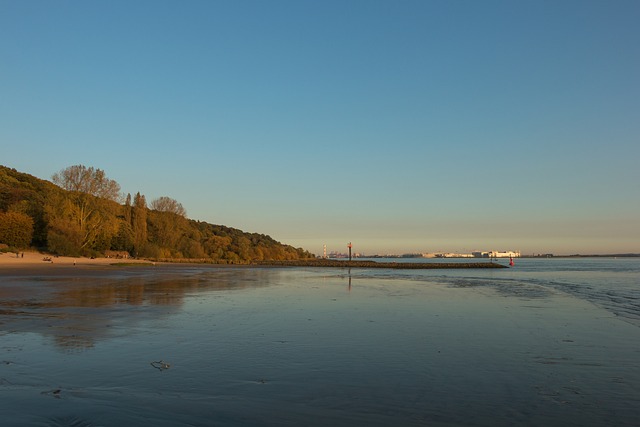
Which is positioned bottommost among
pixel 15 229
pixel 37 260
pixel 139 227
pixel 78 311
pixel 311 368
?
pixel 311 368

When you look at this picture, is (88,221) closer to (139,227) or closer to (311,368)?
(139,227)

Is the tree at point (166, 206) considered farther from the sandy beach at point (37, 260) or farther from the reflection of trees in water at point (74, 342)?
the reflection of trees in water at point (74, 342)

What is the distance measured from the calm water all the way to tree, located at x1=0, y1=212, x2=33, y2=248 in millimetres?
45341

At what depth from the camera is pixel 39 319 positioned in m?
12.2

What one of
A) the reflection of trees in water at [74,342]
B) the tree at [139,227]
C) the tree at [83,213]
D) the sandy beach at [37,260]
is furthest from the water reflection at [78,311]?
the tree at [139,227]

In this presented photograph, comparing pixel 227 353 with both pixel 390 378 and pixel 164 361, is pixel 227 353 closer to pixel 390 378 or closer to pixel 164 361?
pixel 164 361

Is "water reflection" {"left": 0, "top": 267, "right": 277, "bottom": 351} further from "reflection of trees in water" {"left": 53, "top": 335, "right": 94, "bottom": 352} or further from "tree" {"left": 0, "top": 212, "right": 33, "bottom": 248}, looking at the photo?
"tree" {"left": 0, "top": 212, "right": 33, "bottom": 248}

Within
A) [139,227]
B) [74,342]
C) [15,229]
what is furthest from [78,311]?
[139,227]

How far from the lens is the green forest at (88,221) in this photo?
53500mm

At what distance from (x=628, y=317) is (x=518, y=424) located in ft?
42.5

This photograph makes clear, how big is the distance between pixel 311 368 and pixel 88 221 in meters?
59.2

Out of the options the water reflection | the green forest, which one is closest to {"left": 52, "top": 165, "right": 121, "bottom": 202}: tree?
the green forest

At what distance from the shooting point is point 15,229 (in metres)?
51.8

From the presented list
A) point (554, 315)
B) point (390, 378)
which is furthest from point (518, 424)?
point (554, 315)
